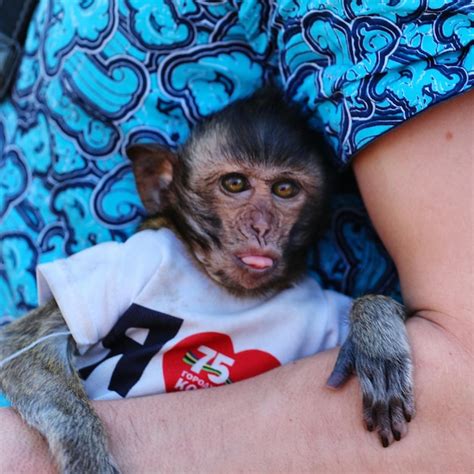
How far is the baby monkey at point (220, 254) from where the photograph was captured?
2.06 metres

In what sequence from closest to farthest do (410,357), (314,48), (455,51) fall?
(455,51) < (410,357) < (314,48)

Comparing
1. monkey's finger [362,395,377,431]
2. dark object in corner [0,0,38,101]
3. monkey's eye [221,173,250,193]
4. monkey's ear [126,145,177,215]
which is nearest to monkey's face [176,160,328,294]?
monkey's eye [221,173,250,193]

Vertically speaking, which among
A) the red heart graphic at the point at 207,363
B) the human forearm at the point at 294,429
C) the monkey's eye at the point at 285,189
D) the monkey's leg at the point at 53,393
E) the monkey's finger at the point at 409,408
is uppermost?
the monkey's eye at the point at 285,189

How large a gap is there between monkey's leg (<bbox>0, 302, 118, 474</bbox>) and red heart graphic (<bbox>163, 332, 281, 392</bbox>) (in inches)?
10.5

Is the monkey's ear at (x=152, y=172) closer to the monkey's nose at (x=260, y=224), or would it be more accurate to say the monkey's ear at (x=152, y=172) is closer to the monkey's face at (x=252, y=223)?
the monkey's face at (x=252, y=223)

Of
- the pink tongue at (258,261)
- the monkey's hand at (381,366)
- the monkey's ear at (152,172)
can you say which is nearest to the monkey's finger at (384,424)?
the monkey's hand at (381,366)

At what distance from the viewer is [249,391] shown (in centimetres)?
204

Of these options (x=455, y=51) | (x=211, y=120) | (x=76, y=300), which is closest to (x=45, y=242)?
(x=76, y=300)

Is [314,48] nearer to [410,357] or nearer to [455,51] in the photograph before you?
[455,51]

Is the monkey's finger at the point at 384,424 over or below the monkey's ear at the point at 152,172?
over

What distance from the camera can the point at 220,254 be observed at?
2443mm

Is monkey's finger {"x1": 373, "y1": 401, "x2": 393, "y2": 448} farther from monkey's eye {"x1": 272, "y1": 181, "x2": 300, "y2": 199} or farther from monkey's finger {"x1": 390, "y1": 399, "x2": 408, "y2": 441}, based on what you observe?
monkey's eye {"x1": 272, "y1": 181, "x2": 300, "y2": 199}

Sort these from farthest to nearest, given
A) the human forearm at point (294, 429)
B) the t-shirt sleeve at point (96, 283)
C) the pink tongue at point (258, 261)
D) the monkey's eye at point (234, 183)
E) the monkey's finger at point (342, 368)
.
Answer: the monkey's eye at point (234, 183) < the pink tongue at point (258, 261) < the t-shirt sleeve at point (96, 283) < the monkey's finger at point (342, 368) < the human forearm at point (294, 429)

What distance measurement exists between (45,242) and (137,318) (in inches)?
18.9
